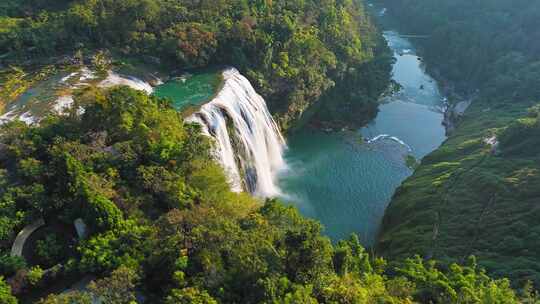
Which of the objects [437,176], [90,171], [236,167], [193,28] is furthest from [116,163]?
[437,176]

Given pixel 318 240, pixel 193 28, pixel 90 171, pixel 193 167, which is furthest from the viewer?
pixel 193 28

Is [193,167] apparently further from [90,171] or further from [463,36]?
[463,36]

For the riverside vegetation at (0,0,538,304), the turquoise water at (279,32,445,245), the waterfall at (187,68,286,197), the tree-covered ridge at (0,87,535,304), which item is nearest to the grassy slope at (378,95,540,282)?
the riverside vegetation at (0,0,538,304)

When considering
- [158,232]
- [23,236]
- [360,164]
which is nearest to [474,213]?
[360,164]

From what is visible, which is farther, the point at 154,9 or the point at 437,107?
the point at 437,107

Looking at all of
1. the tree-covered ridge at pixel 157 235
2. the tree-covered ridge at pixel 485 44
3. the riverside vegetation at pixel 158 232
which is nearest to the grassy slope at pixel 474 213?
the riverside vegetation at pixel 158 232

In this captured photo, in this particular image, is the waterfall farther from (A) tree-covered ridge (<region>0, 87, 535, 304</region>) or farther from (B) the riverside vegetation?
(A) tree-covered ridge (<region>0, 87, 535, 304</region>)

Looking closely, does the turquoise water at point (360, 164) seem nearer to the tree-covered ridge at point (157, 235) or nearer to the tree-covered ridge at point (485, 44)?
the tree-covered ridge at point (485, 44)
